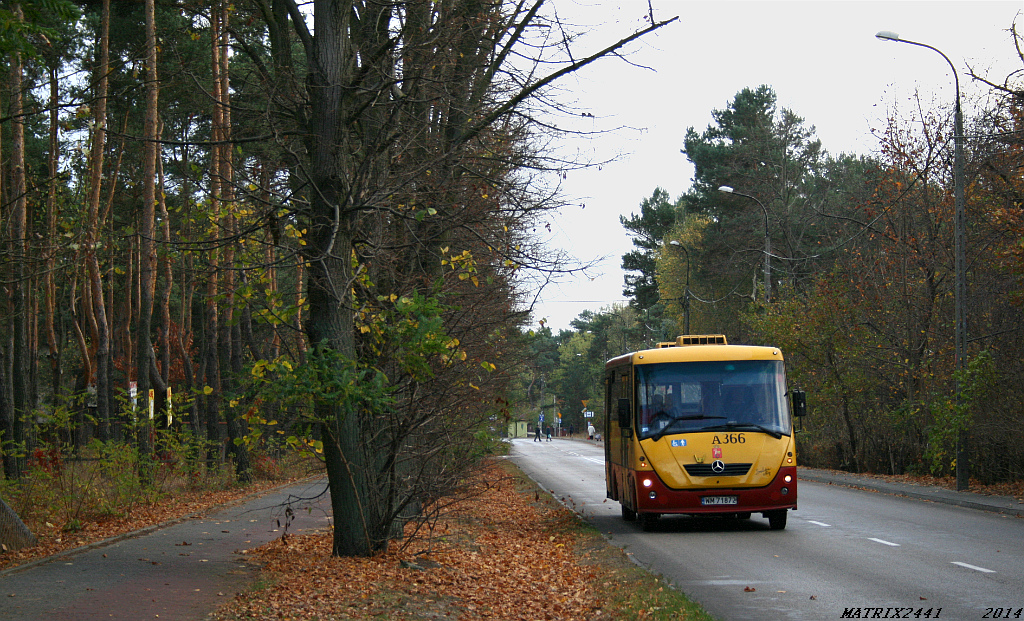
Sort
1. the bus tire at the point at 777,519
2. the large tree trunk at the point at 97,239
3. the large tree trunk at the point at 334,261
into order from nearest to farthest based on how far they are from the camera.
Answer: the large tree trunk at the point at 334,261
the bus tire at the point at 777,519
the large tree trunk at the point at 97,239

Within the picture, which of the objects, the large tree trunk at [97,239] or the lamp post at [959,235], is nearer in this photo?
the large tree trunk at [97,239]

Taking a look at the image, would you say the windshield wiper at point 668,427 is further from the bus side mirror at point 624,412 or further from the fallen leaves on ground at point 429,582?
the fallen leaves on ground at point 429,582

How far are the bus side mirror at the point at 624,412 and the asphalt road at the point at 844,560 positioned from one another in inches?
70.1

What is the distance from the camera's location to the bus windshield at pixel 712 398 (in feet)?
53.1

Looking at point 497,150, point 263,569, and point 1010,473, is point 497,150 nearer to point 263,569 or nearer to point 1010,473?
point 263,569

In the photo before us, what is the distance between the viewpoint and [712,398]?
16.4 meters

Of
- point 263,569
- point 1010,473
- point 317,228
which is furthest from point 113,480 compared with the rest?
point 1010,473

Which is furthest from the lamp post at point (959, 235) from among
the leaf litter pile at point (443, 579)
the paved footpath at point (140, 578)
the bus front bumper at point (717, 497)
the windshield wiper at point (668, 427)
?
the paved footpath at point (140, 578)

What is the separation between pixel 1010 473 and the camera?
77.4ft

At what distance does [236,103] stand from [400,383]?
403cm

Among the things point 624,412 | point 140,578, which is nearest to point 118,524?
point 140,578

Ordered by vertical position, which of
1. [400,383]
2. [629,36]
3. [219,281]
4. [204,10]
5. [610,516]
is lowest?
[610,516]

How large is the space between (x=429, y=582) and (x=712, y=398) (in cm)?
783

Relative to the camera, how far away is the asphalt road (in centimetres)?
913
